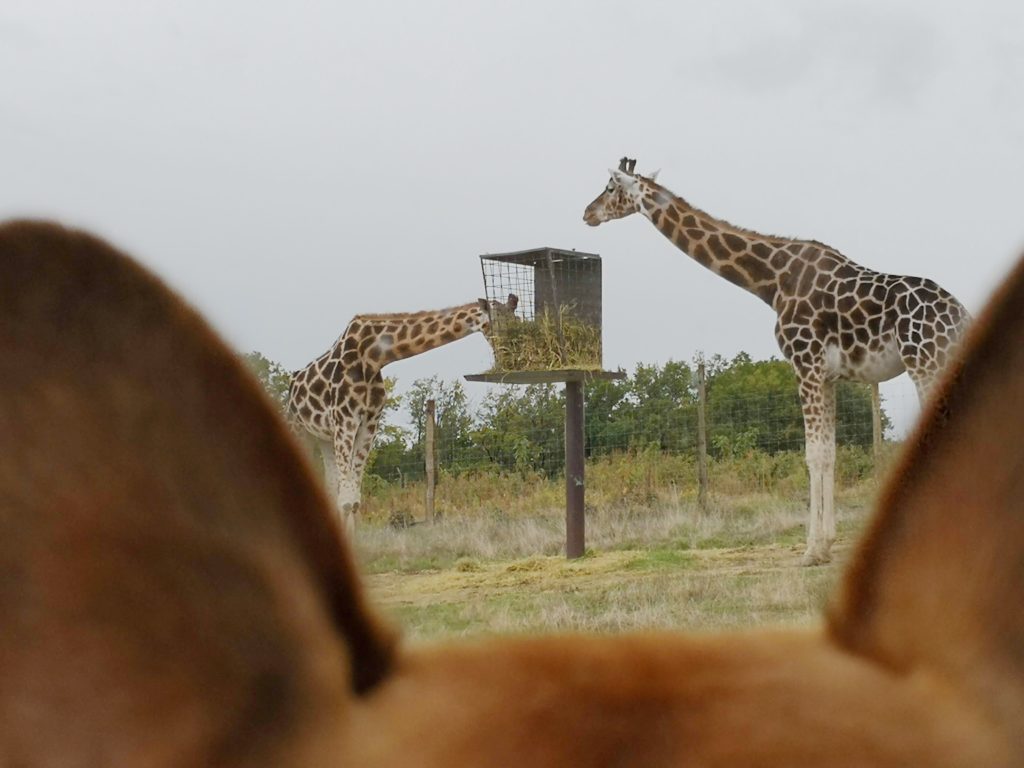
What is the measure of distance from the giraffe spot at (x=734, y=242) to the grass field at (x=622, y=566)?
1.63 metres

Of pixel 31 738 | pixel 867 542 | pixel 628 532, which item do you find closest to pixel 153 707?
pixel 31 738

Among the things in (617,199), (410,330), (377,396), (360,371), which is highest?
(617,199)

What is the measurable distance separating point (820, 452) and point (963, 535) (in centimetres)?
523

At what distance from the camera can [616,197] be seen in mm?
6598

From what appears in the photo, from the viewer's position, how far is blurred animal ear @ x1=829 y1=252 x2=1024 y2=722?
1.01ft

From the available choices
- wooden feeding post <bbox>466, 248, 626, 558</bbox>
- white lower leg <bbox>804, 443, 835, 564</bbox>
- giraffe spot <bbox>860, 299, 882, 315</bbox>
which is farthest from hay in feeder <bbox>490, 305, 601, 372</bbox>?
giraffe spot <bbox>860, 299, 882, 315</bbox>

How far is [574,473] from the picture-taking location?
703 centimetres

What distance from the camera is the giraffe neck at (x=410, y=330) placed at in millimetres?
6582

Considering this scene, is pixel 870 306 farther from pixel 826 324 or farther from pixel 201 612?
pixel 201 612

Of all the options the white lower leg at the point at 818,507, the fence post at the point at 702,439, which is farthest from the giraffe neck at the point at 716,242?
the fence post at the point at 702,439

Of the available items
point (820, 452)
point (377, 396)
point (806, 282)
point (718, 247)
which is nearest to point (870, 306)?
point (806, 282)

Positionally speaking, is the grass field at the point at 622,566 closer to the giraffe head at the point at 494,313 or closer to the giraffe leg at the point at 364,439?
the giraffe leg at the point at 364,439

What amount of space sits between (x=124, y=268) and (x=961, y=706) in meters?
0.26

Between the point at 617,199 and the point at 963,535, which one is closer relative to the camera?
the point at 963,535
